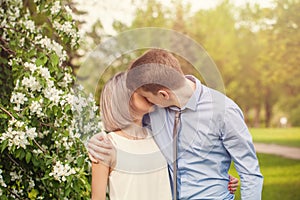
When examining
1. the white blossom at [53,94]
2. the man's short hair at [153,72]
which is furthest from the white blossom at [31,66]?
the man's short hair at [153,72]

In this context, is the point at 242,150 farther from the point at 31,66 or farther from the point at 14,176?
Answer: the point at 14,176

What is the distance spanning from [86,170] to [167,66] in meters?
1.34

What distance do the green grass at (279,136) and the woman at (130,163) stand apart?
1469cm

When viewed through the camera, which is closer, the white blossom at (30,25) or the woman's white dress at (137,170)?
the woman's white dress at (137,170)

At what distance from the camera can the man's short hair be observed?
2291 millimetres

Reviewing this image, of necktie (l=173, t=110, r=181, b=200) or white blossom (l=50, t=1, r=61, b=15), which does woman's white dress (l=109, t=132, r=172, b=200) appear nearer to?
necktie (l=173, t=110, r=181, b=200)

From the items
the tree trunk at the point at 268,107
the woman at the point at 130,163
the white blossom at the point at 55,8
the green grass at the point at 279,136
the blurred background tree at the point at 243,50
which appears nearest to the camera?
the woman at the point at 130,163

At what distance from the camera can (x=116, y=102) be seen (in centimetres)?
236

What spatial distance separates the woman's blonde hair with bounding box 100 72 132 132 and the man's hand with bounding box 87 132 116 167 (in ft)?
0.22

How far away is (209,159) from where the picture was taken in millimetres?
2482

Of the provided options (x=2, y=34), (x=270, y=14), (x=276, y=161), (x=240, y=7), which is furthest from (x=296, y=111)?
(x=2, y=34)

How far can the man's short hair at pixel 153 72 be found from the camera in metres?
2.29

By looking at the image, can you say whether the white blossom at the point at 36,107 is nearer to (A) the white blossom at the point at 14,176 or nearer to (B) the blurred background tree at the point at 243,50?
(A) the white blossom at the point at 14,176

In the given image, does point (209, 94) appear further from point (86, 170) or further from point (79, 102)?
point (86, 170)
